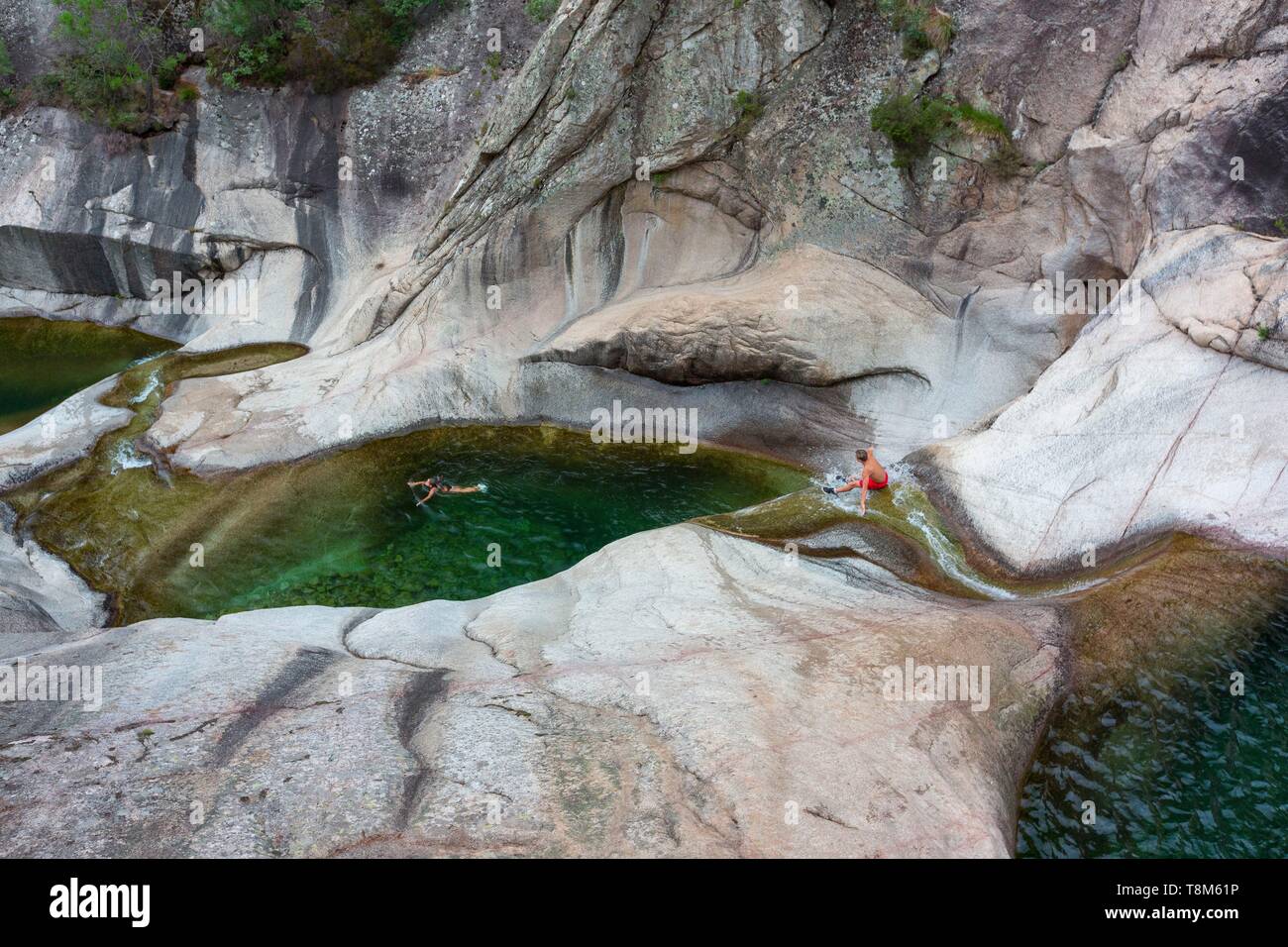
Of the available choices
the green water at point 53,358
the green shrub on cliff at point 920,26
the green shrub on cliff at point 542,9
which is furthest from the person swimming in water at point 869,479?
the green water at point 53,358

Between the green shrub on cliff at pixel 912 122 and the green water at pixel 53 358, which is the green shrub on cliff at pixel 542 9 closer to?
the green shrub on cliff at pixel 912 122

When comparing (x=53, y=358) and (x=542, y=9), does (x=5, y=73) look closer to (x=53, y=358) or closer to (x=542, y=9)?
(x=53, y=358)

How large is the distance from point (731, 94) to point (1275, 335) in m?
10.3

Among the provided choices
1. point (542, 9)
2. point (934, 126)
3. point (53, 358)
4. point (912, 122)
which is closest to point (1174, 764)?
point (934, 126)

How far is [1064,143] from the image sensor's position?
15.5 metres

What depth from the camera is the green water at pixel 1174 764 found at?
26.0 ft

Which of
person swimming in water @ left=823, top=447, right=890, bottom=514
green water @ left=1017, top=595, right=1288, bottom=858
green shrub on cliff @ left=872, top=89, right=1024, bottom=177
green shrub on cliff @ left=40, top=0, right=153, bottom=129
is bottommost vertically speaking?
green water @ left=1017, top=595, right=1288, bottom=858

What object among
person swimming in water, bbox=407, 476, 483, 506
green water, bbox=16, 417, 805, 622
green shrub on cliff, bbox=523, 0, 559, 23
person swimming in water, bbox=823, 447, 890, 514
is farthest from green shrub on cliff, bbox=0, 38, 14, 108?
person swimming in water, bbox=823, 447, 890, 514

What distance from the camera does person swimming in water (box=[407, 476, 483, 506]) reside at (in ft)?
50.9

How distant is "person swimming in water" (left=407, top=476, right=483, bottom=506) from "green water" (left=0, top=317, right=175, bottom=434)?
948 centimetres

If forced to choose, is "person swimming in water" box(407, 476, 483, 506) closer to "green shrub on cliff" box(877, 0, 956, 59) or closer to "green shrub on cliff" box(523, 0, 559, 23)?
"green shrub on cliff" box(877, 0, 956, 59)

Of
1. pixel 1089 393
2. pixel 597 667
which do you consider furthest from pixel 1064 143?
pixel 597 667

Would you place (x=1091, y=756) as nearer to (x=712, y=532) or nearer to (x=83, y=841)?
(x=712, y=532)

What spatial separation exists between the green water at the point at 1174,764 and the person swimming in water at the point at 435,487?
1022 cm
